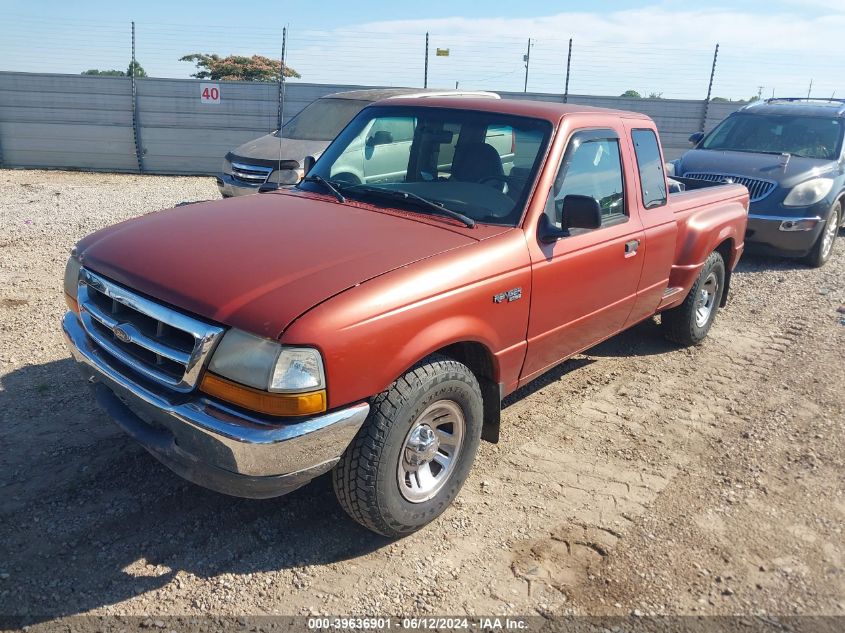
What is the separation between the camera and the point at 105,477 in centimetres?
358

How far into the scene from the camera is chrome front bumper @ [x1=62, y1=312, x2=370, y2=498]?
261 centimetres

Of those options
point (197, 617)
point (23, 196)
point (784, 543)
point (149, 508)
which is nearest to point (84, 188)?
point (23, 196)

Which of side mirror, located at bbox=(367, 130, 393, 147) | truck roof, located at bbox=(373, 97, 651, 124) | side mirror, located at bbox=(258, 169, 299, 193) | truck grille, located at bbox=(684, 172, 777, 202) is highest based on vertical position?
truck roof, located at bbox=(373, 97, 651, 124)

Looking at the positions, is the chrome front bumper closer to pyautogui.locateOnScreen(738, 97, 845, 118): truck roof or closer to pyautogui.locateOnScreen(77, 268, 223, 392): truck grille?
pyautogui.locateOnScreen(77, 268, 223, 392): truck grille

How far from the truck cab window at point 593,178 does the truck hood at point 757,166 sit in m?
5.27

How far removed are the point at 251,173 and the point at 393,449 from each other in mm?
7308

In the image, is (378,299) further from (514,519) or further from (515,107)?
(515,107)

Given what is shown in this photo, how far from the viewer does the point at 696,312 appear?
582 cm

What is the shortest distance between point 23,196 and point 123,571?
1064 cm

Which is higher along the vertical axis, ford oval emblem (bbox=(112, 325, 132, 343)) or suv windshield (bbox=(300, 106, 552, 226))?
suv windshield (bbox=(300, 106, 552, 226))

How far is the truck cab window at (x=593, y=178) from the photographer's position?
384cm

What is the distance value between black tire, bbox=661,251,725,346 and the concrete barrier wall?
1117 centimetres

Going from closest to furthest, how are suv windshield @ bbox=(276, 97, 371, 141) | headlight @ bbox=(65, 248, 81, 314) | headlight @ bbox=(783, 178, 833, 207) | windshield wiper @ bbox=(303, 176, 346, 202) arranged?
headlight @ bbox=(65, 248, 81, 314)
windshield wiper @ bbox=(303, 176, 346, 202)
headlight @ bbox=(783, 178, 833, 207)
suv windshield @ bbox=(276, 97, 371, 141)

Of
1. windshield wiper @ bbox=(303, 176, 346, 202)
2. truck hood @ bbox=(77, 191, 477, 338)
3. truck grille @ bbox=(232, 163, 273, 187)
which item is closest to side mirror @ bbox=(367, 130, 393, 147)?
windshield wiper @ bbox=(303, 176, 346, 202)
